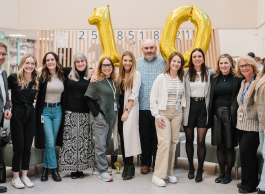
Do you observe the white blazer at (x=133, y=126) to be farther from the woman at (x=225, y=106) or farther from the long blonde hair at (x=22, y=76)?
the long blonde hair at (x=22, y=76)

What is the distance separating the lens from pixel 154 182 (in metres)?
3.08

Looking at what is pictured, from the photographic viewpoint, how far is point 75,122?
3180 mm

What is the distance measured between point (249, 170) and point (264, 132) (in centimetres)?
52

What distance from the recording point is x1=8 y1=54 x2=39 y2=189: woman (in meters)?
2.92

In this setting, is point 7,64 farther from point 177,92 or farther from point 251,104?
point 251,104

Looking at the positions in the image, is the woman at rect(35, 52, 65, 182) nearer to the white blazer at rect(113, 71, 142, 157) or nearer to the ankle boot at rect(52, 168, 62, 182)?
the ankle boot at rect(52, 168, 62, 182)

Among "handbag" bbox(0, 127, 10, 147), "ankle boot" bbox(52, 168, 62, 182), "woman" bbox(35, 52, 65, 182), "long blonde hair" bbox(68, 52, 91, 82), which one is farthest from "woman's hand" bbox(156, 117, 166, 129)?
"handbag" bbox(0, 127, 10, 147)

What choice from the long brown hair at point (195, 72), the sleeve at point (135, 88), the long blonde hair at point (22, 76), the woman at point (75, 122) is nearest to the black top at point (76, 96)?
the woman at point (75, 122)

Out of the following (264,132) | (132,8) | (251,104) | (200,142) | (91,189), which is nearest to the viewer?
(264,132)

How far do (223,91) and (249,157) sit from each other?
0.75m

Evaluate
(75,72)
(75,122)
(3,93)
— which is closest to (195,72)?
(75,72)

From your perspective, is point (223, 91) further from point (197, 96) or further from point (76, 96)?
point (76, 96)

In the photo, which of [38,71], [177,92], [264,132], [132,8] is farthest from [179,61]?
[132,8]

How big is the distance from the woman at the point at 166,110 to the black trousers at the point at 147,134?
33 centimetres
